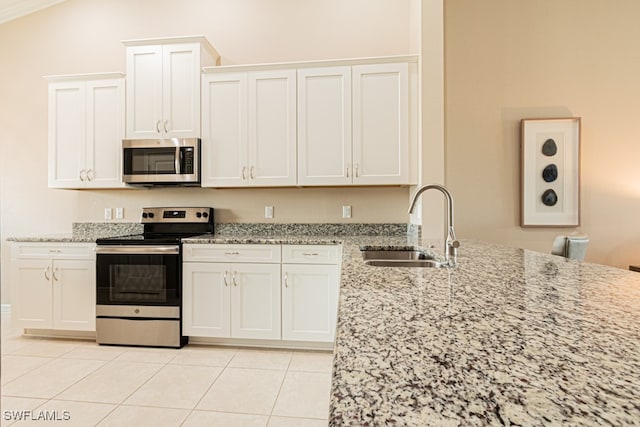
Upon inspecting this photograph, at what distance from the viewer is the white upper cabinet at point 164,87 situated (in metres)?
3.12

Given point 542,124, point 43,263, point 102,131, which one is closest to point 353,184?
point 542,124

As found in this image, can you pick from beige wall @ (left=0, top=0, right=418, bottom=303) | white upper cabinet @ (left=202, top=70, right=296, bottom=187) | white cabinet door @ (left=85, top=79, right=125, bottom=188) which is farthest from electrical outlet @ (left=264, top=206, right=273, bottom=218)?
white cabinet door @ (left=85, top=79, right=125, bottom=188)

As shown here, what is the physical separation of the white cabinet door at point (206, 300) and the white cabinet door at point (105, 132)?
1.21 metres

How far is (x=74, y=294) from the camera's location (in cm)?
299

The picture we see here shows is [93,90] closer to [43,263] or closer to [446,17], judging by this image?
[43,263]

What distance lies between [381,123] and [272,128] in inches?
37.2

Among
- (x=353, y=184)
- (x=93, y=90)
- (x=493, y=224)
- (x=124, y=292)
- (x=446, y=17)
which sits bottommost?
(x=124, y=292)

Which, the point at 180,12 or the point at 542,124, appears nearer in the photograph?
the point at 542,124

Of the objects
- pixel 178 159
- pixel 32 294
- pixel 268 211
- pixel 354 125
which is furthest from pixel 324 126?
pixel 32 294

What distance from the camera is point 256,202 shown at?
3.43 m

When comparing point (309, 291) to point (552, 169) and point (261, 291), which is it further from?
point (552, 169)

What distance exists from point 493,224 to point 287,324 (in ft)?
6.78

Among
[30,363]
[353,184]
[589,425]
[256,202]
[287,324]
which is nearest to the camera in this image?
[589,425]

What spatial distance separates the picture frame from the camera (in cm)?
311
